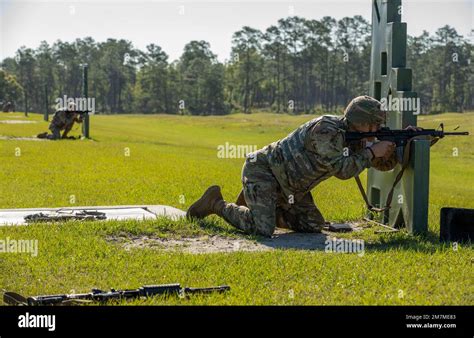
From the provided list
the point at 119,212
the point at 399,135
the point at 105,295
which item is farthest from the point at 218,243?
the point at 105,295

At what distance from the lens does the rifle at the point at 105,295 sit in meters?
5.75

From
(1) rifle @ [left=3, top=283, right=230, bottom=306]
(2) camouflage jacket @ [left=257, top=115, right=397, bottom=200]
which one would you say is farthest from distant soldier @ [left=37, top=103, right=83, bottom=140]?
(1) rifle @ [left=3, top=283, right=230, bottom=306]

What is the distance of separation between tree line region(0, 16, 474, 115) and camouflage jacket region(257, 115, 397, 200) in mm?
94848

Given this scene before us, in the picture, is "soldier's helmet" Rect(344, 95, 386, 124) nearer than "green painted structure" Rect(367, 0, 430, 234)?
Yes

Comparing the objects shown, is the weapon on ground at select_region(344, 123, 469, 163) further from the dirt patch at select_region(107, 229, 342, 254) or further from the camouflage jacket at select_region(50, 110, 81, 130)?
the camouflage jacket at select_region(50, 110, 81, 130)

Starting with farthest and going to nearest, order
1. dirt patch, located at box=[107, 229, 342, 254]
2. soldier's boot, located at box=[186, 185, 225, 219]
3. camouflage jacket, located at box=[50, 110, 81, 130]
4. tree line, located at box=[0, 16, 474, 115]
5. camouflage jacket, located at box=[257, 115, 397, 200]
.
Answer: tree line, located at box=[0, 16, 474, 115], camouflage jacket, located at box=[50, 110, 81, 130], soldier's boot, located at box=[186, 185, 225, 219], camouflage jacket, located at box=[257, 115, 397, 200], dirt patch, located at box=[107, 229, 342, 254]

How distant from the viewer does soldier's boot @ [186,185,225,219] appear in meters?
9.70

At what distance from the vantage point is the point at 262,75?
403 ft

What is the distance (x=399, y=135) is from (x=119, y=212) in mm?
4375

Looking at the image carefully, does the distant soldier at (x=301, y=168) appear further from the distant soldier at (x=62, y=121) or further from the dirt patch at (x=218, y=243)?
the distant soldier at (x=62, y=121)

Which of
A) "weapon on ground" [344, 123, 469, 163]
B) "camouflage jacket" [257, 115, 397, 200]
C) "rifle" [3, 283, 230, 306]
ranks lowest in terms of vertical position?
"rifle" [3, 283, 230, 306]

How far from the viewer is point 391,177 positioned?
10039 mm

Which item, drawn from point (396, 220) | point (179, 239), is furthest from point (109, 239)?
point (396, 220)

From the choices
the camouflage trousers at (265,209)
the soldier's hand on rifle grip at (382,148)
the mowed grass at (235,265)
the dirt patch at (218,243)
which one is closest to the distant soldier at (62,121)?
the mowed grass at (235,265)
